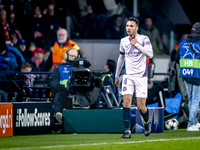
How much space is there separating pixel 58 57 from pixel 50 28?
164 cm

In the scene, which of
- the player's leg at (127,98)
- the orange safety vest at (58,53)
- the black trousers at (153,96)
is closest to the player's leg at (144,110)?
the player's leg at (127,98)

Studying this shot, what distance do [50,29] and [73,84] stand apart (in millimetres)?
4170

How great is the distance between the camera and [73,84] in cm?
861

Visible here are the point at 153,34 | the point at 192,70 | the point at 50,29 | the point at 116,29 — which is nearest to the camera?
the point at 192,70

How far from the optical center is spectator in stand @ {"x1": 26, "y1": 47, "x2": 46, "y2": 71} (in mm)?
11955

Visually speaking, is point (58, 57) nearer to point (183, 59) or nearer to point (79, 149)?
point (183, 59)

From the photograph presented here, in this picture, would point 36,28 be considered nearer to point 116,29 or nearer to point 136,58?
point 116,29

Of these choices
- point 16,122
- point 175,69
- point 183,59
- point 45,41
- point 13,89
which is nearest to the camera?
point 16,122

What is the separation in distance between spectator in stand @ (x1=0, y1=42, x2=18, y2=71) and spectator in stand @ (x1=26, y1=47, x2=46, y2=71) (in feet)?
3.08

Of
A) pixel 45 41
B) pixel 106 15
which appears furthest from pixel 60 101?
pixel 106 15

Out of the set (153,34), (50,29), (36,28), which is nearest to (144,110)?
(50,29)

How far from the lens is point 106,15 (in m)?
13.1

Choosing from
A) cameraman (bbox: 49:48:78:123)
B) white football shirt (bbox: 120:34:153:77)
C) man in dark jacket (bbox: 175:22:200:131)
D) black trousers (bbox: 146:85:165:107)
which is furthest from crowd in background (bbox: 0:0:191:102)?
white football shirt (bbox: 120:34:153:77)

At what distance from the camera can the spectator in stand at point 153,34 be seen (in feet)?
44.2
